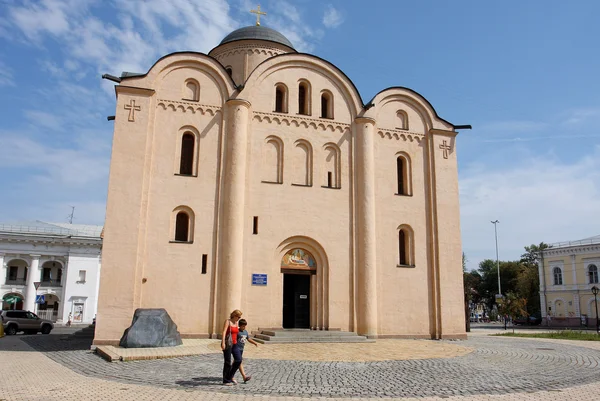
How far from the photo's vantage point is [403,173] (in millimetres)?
23656

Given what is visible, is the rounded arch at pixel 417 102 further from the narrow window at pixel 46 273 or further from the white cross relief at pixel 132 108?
the narrow window at pixel 46 273

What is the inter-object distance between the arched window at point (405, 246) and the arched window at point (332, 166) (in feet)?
12.3

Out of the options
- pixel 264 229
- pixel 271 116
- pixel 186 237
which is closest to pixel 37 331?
pixel 186 237

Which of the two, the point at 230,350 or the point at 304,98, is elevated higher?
the point at 304,98

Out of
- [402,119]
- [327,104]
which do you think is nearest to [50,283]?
[327,104]

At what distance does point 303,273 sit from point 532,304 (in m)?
55.7

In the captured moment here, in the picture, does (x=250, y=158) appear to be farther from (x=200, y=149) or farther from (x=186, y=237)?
(x=186, y=237)

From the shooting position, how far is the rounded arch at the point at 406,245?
22516 mm

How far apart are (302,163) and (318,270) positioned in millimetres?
4877

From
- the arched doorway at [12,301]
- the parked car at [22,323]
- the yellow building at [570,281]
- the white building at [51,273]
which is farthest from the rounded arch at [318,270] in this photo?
the yellow building at [570,281]

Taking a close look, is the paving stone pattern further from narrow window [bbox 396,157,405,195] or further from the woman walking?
narrow window [bbox 396,157,405,195]

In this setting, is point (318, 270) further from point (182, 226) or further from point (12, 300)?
point (12, 300)

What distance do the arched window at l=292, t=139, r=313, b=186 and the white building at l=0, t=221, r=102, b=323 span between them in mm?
31568

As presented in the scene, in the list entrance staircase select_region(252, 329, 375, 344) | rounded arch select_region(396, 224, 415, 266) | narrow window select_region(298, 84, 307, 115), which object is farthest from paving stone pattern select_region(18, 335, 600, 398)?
narrow window select_region(298, 84, 307, 115)
